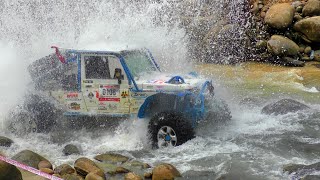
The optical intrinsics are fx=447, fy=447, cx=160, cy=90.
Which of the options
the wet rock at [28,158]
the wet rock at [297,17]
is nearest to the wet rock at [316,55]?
the wet rock at [297,17]

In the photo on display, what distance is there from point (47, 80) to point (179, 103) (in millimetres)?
3105

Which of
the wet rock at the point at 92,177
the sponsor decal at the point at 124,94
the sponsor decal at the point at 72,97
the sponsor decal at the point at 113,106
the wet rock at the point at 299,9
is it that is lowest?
the wet rock at the point at 92,177

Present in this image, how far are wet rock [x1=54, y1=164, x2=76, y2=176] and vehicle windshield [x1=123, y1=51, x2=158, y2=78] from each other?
2.43 m

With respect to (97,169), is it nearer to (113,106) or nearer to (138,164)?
(138,164)

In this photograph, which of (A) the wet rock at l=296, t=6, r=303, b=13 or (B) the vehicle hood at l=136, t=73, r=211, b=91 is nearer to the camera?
(B) the vehicle hood at l=136, t=73, r=211, b=91

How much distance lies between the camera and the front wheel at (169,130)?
8.46 m

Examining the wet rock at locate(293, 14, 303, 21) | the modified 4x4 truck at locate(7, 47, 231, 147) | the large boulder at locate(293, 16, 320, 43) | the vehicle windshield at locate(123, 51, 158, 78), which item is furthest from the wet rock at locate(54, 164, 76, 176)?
the wet rock at locate(293, 14, 303, 21)

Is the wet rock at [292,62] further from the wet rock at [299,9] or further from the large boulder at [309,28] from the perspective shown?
the wet rock at [299,9]

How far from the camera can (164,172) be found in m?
7.29

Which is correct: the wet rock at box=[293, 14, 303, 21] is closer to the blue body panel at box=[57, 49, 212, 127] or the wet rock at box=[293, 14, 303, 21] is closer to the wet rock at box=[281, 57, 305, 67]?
the wet rock at box=[281, 57, 305, 67]

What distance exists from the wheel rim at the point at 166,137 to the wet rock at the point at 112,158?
756mm

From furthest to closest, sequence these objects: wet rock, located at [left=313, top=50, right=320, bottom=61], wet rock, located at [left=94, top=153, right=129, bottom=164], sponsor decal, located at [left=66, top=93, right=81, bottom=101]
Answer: wet rock, located at [left=313, top=50, right=320, bottom=61] → sponsor decal, located at [left=66, top=93, right=81, bottom=101] → wet rock, located at [left=94, top=153, right=129, bottom=164]

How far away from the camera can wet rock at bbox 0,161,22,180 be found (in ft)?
21.9

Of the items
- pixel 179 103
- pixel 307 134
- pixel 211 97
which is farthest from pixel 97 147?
pixel 307 134
